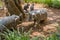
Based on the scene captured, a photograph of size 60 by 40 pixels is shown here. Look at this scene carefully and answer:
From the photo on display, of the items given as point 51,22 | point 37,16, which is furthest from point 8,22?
point 51,22

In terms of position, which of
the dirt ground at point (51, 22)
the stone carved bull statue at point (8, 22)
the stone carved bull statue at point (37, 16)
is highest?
the stone carved bull statue at point (8, 22)

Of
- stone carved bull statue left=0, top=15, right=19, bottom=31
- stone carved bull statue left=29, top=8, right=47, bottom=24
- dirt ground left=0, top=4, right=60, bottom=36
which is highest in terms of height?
stone carved bull statue left=0, top=15, right=19, bottom=31

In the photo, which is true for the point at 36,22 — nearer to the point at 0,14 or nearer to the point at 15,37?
the point at 0,14

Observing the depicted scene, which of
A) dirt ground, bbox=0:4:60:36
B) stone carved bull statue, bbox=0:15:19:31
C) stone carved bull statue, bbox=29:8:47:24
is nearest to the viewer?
stone carved bull statue, bbox=0:15:19:31

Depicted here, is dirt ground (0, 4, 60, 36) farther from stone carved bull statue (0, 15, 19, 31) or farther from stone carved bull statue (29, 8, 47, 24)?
stone carved bull statue (0, 15, 19, 31)

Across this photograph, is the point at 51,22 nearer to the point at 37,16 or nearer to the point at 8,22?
the point at 37,16

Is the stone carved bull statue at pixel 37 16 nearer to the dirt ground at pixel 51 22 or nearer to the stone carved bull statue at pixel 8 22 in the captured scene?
the dirt ground at pixel 51 22

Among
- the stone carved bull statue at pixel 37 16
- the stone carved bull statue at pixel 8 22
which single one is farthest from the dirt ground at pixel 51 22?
the stone carved bull statue at pixel 8 22

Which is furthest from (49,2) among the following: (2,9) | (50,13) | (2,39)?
(2,39)

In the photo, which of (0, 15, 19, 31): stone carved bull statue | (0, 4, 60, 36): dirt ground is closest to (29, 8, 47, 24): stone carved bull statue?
(0, 4, 60, 36): dirt ground

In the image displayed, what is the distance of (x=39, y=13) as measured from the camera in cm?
612

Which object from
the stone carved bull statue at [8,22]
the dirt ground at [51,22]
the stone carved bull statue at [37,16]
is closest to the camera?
the stone carved bull statue at [8,22]

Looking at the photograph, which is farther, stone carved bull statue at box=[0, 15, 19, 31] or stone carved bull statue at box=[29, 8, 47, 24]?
stone carved bull statue at box=[29, 8, 47, 24]

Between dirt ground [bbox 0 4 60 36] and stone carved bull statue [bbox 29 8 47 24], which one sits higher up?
stone carved bull statue [bbox 29 8 47 24]
